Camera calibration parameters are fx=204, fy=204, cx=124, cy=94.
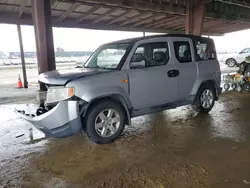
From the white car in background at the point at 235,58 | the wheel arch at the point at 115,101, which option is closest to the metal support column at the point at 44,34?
the wheel arch at the point at 115,101

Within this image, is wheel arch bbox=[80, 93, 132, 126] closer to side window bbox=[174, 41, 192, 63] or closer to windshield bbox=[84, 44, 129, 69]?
windshield bbox=[84, 44, 129, 69]

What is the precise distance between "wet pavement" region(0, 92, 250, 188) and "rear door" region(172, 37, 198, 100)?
757 millimetres

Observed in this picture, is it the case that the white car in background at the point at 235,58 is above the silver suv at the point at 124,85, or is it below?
above

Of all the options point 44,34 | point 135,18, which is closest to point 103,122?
point 44,34

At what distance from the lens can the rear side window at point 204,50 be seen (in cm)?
478

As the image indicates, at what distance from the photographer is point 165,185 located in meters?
2.41

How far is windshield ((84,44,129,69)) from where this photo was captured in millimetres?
3852

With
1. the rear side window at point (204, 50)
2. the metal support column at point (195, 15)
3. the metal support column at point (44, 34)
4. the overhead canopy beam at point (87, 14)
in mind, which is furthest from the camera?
the metal support column at point (195, 15)

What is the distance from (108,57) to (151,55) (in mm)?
880

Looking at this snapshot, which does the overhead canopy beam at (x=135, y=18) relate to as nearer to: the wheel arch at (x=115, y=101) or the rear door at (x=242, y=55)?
the wheel arch at (x=115, y=101)

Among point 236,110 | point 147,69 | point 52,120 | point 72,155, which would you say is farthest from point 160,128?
point 236,110

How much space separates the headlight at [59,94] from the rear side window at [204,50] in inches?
120

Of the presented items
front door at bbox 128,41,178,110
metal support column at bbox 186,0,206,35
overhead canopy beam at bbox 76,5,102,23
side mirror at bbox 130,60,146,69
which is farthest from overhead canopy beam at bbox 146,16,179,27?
side mirror at bbox 130,60,146,69

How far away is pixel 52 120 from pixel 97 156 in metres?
0.89
